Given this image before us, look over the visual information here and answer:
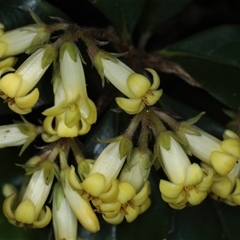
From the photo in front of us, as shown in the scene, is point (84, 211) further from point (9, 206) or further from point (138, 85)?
point (138, 85)

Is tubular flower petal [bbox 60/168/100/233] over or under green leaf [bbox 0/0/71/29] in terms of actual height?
under

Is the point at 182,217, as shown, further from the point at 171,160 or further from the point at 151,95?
the point at 151,95

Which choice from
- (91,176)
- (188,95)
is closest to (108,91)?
(188,95)

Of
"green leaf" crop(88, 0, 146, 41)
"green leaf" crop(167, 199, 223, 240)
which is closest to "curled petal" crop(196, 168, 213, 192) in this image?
"green leaf" crop(167, 199, 223, 240)

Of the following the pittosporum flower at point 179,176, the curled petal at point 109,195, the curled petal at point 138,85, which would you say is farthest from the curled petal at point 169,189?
the curled petal at point 138,85

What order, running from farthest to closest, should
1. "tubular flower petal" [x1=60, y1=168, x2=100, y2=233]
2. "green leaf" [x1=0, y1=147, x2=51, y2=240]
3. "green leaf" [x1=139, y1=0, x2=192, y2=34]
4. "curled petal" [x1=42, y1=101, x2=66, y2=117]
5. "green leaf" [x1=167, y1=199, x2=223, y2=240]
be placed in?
"green leaf" [x1=139, y1=0, x2=192, y2=34], "green leaf" [x1=167, y1=199, x2=223, y2=240], "green leaf" [x1=0, y1=147, x2=51, y2=240], "tubular flower petal" [x1=60, y1=168, x2=100, y2=233], "curled petal" [x1=42, y1=101, x2=66, y2=117]

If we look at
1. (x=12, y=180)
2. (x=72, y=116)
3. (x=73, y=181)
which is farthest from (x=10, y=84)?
(x=12, y=180)

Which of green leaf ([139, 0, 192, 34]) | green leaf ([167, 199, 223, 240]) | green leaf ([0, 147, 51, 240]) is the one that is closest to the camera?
green leaf ([0, 147, 51, 240])

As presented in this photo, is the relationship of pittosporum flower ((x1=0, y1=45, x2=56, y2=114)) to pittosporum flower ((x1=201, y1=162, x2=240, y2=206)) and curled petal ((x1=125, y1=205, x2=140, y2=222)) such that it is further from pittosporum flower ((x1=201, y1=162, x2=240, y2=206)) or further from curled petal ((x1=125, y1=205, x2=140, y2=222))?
pittosporum flower ((x1=201, y1=162, x2=240, y2=206))
